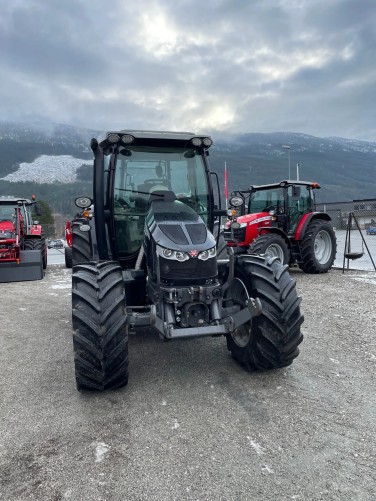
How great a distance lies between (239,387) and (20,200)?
11798 mm

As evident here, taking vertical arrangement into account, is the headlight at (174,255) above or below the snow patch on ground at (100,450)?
above

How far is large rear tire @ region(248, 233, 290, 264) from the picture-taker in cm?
1016

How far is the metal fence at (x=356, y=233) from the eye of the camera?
37.8 feet

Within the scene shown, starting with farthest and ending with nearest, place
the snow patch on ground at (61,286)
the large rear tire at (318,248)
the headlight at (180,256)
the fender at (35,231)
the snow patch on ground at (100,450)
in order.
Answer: the fender at (35,231), the large rear tire at (318,248), the snow patch on ground at (61,286), the headlight at (180,256), the snow patch on ground at (100,450)

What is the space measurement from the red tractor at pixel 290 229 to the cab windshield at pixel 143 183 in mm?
5472

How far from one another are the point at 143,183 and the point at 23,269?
8.06 meters

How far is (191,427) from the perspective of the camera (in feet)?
10.9

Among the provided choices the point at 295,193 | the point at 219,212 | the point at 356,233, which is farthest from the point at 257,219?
the point at 356,233

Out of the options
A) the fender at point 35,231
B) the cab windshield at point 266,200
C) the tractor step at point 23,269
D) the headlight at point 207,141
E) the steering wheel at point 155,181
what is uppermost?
the headlight at point 207,141

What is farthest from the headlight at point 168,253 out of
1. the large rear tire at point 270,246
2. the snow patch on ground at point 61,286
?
the snow patch on ground at point 61,286

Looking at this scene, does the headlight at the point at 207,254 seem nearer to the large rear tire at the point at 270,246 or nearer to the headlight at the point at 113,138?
the headlight at the point at 113,138

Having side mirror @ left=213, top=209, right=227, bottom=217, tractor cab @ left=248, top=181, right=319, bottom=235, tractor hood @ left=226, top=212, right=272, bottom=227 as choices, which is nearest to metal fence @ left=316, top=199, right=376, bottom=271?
tractor cab @ left=248, top=181, right=319, bottom=235

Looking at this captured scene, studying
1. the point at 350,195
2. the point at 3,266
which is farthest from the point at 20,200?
the point at 350,195

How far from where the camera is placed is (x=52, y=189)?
118m
